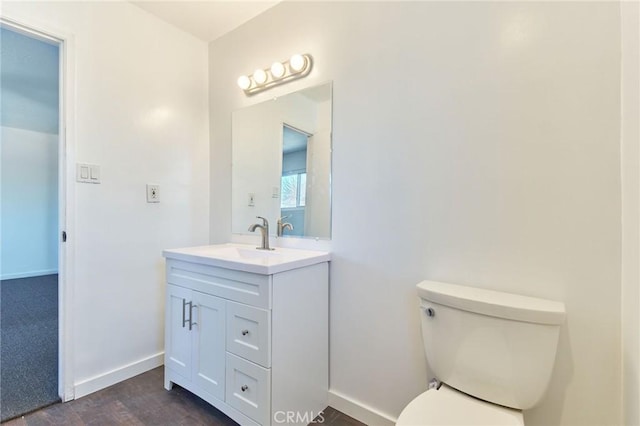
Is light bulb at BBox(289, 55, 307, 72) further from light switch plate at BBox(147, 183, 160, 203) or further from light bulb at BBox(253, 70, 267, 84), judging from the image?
light switch plate at BBox(147, 183, 160, 203)

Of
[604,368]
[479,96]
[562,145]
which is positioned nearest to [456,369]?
[604,368]

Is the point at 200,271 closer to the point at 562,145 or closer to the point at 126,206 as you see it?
the point at 126,206

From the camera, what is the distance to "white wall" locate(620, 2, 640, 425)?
0.80 meters

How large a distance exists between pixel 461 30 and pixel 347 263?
45.1 inches

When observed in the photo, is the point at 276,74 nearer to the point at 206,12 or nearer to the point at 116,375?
the point at 206,12

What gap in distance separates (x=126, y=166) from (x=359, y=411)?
1936mm

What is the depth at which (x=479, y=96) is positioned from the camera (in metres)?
1.14

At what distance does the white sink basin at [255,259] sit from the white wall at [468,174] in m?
0.20

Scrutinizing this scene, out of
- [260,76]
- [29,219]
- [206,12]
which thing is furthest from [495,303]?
[29,219]

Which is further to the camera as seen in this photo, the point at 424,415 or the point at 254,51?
the point at 254,51

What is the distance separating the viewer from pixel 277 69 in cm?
172

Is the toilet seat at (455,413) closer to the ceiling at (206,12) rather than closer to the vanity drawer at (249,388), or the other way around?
the vanity drawer at (249,388)

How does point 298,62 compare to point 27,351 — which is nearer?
point 298,62

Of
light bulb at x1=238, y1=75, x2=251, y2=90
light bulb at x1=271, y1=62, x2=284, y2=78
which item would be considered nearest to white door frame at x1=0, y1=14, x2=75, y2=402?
light bulb at x1=238, y1=75, x2=251, y2=90
